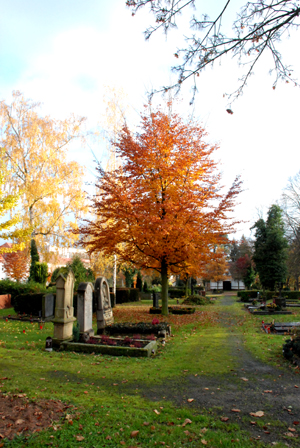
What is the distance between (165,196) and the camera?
1347 centimetres

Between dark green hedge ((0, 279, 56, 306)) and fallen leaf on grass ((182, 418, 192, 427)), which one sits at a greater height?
dark green hedge ((0, 279, 56, 306))

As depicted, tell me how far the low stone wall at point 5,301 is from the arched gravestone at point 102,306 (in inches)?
389

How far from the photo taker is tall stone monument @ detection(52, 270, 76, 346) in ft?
27.9

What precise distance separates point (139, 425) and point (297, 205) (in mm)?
31197

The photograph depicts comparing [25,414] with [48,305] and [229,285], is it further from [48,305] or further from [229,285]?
[229,285]

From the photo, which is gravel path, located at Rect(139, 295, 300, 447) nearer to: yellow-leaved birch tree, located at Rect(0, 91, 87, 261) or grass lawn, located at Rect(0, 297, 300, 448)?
grass lawn, located at Rect(0, 297, 300, 448)

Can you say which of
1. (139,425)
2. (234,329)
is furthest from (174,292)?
(139,425)

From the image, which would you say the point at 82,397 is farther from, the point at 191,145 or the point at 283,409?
the point at 191,145

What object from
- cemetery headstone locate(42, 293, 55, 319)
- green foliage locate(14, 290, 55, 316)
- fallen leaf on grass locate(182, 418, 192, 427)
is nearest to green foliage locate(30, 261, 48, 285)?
green foliage locate(14, 290, 55, 316)

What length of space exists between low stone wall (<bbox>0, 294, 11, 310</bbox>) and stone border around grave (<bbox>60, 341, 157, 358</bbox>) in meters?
11.5

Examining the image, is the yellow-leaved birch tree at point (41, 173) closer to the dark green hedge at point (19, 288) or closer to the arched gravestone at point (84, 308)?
the dark green hedge at point (19, 288)

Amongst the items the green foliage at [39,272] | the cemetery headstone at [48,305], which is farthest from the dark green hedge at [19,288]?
the cemetery headstone at [48,305]

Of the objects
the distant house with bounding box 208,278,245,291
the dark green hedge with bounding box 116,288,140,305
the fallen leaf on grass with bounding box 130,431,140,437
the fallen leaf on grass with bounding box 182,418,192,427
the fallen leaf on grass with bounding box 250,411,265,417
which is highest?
the fallen leaf on grass with bounding box 130,431,140,437

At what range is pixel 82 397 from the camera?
441 cm
